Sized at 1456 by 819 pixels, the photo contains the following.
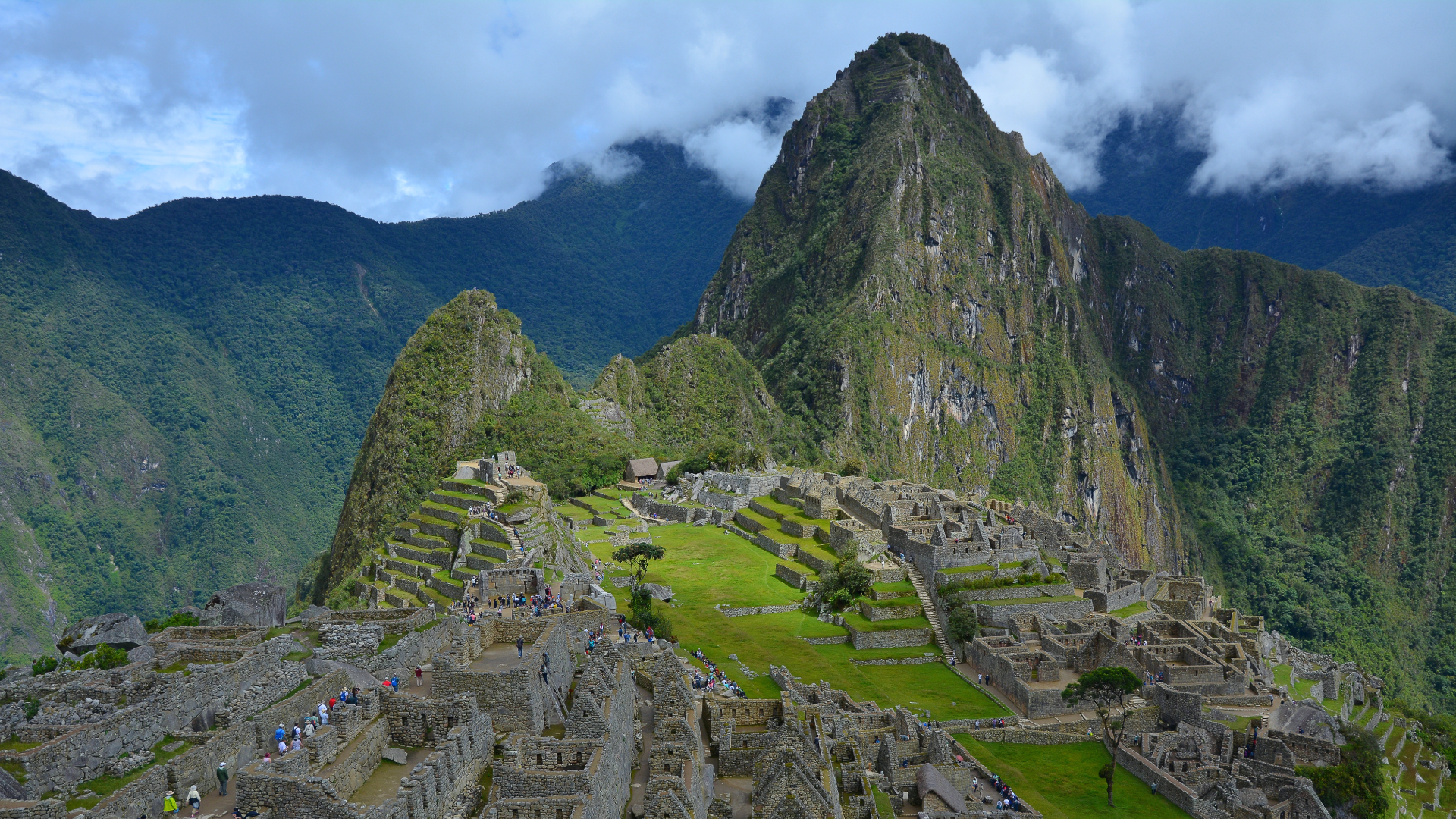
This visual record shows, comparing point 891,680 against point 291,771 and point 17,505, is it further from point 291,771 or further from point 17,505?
point 17,505

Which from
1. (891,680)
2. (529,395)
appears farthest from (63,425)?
(891,680)

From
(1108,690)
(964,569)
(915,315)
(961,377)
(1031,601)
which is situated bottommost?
(1108,690)

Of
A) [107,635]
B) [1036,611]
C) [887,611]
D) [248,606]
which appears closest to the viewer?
[107,635]

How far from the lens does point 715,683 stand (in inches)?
1064

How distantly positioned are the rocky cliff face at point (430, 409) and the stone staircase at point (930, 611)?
118ft

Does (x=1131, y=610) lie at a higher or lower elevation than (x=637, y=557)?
lower

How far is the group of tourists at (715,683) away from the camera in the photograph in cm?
2508

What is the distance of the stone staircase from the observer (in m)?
45.9

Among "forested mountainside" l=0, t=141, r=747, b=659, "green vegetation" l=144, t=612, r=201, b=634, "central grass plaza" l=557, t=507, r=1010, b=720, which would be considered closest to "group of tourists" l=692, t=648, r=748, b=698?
"central grass plaza" l=557, t=507, r=1010, b=720

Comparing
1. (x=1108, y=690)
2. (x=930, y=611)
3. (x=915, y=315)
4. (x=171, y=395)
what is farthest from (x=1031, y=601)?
(x=915, y=315)

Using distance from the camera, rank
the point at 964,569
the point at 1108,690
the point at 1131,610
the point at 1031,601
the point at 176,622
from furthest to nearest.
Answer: the point at 1131,610
the point at 964,569
the point at 1031,601
the point at 1108,690
the point at 176,622

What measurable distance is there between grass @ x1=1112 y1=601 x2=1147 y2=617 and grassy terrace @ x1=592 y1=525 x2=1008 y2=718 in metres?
10.2

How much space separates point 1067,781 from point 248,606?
26.7 meters

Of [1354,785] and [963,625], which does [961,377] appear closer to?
[963,625]
